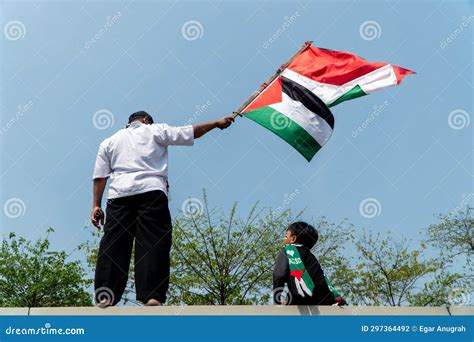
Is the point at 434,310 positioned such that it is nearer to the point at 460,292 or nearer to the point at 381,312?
the point at 381,312

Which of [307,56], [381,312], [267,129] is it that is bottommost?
[381,312]

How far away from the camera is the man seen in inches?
178

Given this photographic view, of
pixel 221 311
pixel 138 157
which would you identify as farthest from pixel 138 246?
pixel 221 311

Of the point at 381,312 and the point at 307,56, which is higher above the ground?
the point at 307,56

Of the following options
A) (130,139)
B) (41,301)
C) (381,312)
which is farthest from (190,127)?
(41,301)

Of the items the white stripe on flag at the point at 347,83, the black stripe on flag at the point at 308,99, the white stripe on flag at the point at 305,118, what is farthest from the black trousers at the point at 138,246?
the white stripe on flag at the point at 347,83

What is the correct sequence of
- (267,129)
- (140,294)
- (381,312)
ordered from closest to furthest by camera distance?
(381,312), (140,294), (267,129)

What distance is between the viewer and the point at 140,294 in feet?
14.7

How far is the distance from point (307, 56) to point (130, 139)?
8.87 ft

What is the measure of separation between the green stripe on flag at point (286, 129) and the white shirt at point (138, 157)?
1.16m

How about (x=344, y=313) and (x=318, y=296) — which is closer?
(x=344, y=313)

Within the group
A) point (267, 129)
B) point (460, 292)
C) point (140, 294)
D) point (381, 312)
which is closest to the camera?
point (381, 312)

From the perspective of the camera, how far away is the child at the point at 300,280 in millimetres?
4645

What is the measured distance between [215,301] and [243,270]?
174cm
